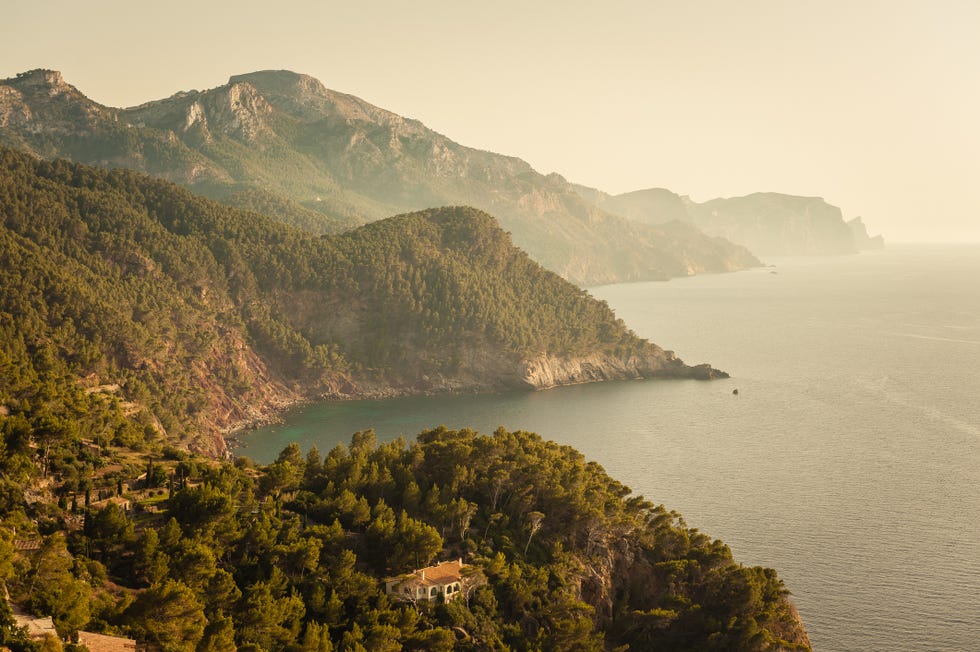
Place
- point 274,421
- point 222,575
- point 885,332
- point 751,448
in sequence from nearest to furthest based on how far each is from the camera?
point 222,575 < point 751,448 < point 274,421 < point 885,332

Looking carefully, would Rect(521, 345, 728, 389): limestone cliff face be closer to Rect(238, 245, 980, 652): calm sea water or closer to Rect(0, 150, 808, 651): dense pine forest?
Rect(238, 245, 980, 652): calm sea water

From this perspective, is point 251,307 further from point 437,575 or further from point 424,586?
point 424,586

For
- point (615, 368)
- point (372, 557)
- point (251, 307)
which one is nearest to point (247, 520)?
point (372, 557)

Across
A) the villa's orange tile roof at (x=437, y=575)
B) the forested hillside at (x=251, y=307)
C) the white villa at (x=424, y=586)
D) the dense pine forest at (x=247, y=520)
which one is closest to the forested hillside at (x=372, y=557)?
the dense pine forest at (x=247, y=520)

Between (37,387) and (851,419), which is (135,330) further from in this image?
(851,419)

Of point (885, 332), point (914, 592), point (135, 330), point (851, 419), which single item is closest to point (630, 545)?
point (914, 592)

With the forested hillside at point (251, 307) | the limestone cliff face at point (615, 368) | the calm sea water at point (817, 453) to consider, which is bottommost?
the calm sea water at point (817, 453)

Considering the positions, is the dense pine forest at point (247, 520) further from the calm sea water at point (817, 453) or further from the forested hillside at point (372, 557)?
the calm sea water at point (817, 453)
